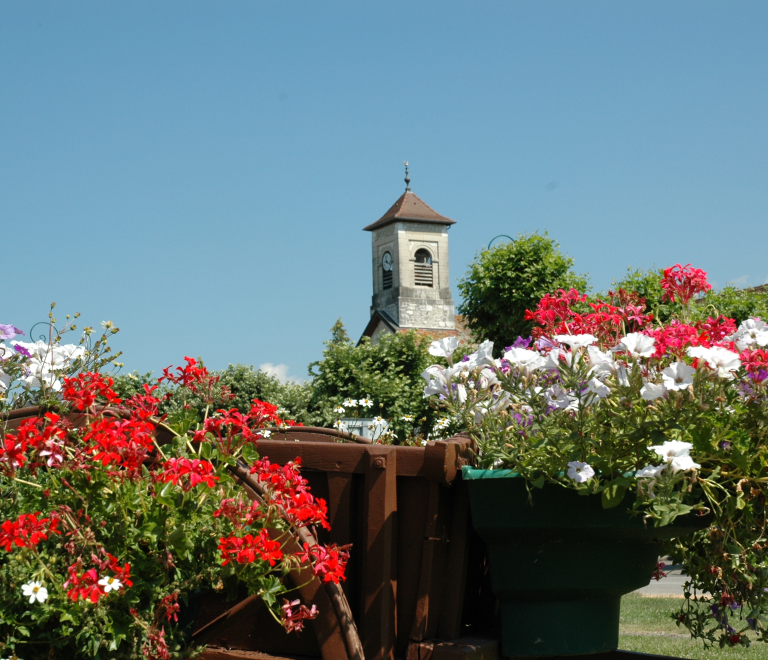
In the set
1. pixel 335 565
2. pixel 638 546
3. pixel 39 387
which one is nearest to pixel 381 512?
pixel 335 565

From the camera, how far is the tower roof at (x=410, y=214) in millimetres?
46250

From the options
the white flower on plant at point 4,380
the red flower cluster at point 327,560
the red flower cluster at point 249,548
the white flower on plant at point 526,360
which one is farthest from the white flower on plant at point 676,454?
the white flower on plant at point 4,380

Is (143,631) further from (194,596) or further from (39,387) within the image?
(39,387)

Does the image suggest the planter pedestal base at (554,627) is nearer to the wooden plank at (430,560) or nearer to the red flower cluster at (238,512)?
the wooden plank at (430,560)

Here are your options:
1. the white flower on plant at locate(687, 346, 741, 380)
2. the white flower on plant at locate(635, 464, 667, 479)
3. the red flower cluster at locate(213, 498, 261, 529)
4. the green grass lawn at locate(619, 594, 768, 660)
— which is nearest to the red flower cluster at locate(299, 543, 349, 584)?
the red flower cluster at locate(213, 498, 261, 529)

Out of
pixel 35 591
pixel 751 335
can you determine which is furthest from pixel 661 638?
pixel 35 591

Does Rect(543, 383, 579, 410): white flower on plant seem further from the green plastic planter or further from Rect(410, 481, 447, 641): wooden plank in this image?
Rect(410, 481, 447, 641): wooden plank

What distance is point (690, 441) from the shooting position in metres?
1.94

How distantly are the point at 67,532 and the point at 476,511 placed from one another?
3.35 feet

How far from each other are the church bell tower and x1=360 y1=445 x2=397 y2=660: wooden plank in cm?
4181

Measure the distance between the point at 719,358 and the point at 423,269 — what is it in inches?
1754


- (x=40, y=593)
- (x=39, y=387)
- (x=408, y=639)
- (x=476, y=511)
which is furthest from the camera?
(x=39, y=387)

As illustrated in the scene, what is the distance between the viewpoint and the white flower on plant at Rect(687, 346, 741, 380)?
1.81m

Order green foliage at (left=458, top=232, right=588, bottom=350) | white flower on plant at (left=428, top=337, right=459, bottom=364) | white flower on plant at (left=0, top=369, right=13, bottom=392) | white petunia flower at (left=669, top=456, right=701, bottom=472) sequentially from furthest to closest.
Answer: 1. green foliage at (left=458, top=232, right=588, bottom=350)
2. white flower on plant at (left=0, top=369, right=13, bottom=392)
3. white flower on plant at (left=428, top=337, right=459, bottom=364)
4. white petunia flower at (left=669, top=456, right=701, bottom=472)
